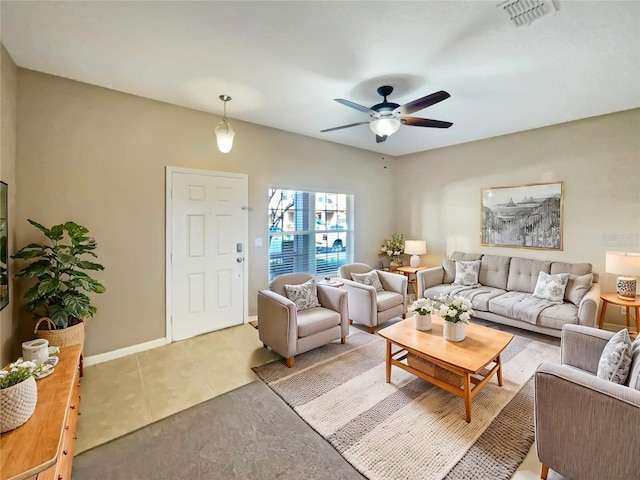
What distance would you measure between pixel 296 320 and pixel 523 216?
3.83 m

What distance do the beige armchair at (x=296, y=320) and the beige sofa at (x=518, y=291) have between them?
1.76 metres

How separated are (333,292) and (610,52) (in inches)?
126

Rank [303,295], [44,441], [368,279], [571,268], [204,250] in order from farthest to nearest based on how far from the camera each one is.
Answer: [368,279], [571,268], [204,250], [303,295], [44,441]

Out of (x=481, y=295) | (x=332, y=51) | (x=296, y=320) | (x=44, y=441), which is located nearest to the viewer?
(x=44, y=441)

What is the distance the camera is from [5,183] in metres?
2.24

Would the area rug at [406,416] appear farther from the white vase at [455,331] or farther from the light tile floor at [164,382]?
the white vase at [455,331]

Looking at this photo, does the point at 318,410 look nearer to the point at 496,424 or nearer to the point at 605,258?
the point at 496,424

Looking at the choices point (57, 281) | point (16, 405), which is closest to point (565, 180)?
point (16, 405)

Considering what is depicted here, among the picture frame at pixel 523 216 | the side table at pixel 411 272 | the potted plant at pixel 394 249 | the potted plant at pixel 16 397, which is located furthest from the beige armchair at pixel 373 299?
the potted plant at pixel 16 397

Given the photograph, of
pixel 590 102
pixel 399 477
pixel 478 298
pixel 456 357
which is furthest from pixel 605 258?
pixel 399 477

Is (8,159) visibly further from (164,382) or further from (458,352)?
(458,352)

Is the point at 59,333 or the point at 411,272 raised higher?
the point at 411,272

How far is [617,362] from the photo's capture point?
63.8 inches

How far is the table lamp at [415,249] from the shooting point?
5384 millimetres
